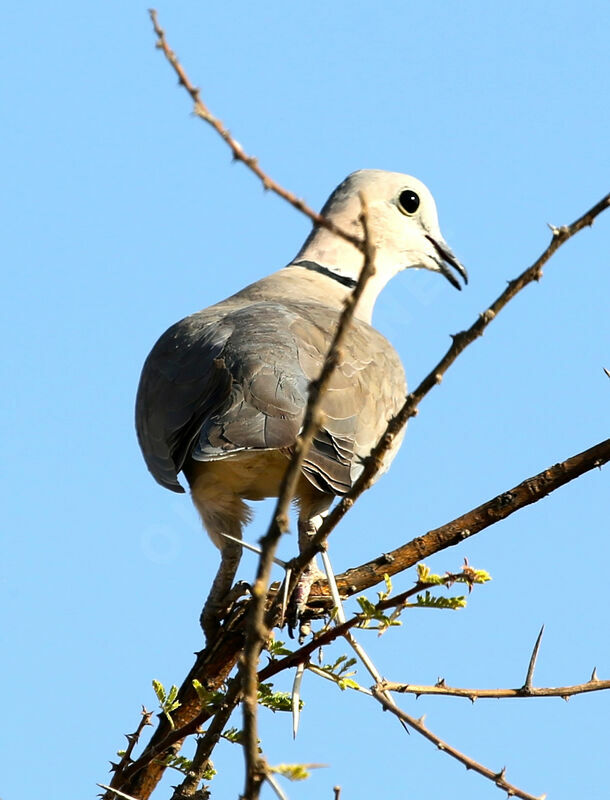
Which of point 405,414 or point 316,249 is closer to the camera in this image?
point 405,414

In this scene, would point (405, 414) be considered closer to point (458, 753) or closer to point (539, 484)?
point (458, 753)

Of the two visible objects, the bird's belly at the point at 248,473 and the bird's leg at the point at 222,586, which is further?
the bird's leg at the point at 222,586

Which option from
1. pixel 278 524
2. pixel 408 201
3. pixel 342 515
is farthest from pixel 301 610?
pixel 408 201

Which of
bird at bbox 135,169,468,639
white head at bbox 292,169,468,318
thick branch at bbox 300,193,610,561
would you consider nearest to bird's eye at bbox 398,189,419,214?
white head at bbox 292,169,468,318

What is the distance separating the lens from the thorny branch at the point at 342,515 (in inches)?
70.5

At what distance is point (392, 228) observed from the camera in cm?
618

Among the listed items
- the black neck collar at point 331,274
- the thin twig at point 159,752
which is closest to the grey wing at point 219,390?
the thin twig at point 159,752

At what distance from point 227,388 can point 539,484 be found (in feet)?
3.66

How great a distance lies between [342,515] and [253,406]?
5.67 feet

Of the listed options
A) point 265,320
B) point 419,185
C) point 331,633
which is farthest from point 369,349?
point 331,633

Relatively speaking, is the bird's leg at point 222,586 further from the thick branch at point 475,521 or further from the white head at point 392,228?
the white head at point 392,228

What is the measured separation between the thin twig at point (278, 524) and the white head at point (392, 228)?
4.45 metres

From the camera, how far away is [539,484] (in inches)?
144

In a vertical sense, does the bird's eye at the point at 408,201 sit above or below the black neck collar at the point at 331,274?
above
